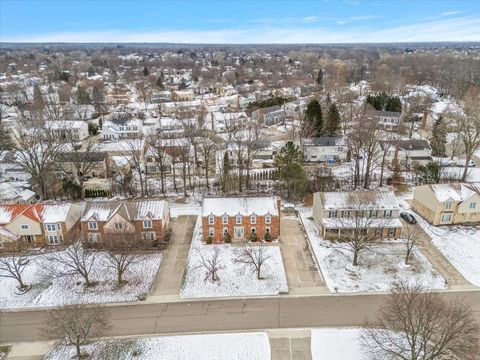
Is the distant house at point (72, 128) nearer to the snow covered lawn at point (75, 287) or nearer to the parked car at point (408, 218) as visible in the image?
the snow covered lawn at point (75, 287)

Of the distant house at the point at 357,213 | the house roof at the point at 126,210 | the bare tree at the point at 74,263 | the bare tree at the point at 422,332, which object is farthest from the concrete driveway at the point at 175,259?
the bare tree at the point at 422,332

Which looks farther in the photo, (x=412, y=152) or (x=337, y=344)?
(x=412, y=152)

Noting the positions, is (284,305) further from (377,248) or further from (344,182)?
(344,182)

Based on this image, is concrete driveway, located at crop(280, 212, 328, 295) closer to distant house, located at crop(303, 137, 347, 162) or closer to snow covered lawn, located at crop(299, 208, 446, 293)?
snow covered lawn, located at crop(299, 208, 446, 293)

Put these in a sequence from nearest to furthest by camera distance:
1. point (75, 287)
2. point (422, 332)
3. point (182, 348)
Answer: point (422, 332) → point (182, 348) → point (75, 287)

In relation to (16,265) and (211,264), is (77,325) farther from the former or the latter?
(16,265)

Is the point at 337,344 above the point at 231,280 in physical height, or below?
below

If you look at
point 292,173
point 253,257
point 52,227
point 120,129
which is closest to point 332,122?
point 292,173
